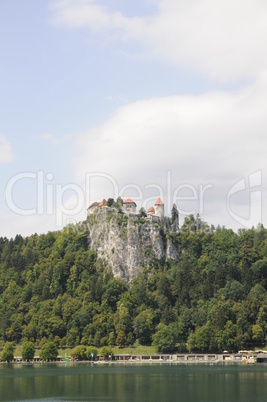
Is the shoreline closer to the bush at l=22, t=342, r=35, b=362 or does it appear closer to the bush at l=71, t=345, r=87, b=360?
the bush at l=22, t=342, r=35, b=362

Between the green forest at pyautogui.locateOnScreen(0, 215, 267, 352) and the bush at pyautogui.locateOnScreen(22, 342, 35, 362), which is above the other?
the green forest at pyautogui.locateOnScreen(0, 215, 267, 352)

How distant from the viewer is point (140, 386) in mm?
88625

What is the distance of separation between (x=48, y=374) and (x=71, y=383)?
66.8 feet

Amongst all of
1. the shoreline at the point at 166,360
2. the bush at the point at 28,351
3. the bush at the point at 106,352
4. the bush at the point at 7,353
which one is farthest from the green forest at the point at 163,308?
the bush at the point at 7,353

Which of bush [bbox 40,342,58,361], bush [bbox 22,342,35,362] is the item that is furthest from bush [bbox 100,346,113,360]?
bush [bbox 22,342,35,362]

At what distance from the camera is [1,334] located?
602ft

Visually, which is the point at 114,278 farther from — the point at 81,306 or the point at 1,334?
the point at 1,334

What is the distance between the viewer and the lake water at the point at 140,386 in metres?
76.3

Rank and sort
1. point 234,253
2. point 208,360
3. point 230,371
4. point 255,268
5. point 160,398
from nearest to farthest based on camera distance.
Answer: point 160,398 → point 230,371 → point 208,360 → point 255,268 → point 234,253

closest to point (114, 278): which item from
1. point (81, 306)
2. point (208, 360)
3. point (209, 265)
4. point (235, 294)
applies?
point (81, 306)

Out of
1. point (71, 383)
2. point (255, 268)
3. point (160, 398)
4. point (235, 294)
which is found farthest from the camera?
point (255, 268)

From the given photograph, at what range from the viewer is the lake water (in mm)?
76312

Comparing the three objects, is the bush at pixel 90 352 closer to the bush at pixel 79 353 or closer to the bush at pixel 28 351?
the bush at pixel 79 353

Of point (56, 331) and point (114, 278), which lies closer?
point (56, 331)
